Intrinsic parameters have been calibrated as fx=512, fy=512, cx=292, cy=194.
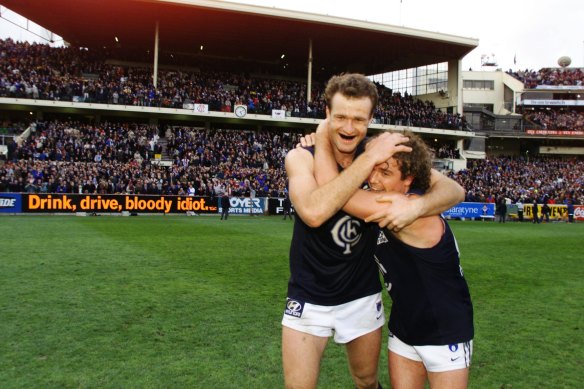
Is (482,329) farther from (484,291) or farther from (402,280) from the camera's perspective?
(402,280)

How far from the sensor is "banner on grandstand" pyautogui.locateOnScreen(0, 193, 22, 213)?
26.7m

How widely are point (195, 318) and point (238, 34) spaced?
4388cm

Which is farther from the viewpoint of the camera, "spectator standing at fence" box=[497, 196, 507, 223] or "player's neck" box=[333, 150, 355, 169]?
"spectator standing at fence" box=[497, 196, 507, 223]

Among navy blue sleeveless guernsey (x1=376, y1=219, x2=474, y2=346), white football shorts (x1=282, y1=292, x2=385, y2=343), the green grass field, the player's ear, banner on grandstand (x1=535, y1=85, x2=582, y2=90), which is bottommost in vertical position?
the green grass field

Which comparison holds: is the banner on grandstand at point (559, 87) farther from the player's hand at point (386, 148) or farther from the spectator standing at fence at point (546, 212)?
the player's hand at point (386, 148)

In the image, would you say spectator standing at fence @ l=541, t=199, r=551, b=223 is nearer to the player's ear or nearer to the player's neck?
the player's neck

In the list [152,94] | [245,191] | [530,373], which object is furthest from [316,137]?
[152,94]

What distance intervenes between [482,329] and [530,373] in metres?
1.64

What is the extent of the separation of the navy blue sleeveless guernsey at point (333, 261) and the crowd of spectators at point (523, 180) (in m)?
34.5

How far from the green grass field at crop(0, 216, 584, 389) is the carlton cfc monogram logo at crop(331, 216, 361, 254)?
2.27 meters

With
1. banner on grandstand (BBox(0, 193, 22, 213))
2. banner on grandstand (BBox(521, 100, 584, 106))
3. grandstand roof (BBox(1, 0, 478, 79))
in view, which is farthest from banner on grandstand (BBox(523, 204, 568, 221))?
banner on grandstand (BBox(521, 100, 584, 106))

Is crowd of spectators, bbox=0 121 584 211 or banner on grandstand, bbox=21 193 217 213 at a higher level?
crowd of spectators, bbox=0 121 584 211

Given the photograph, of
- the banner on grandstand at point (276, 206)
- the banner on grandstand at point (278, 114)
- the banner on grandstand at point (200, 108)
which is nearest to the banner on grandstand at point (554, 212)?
the banner on grandstand at point (276, 206)

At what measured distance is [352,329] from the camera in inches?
140
